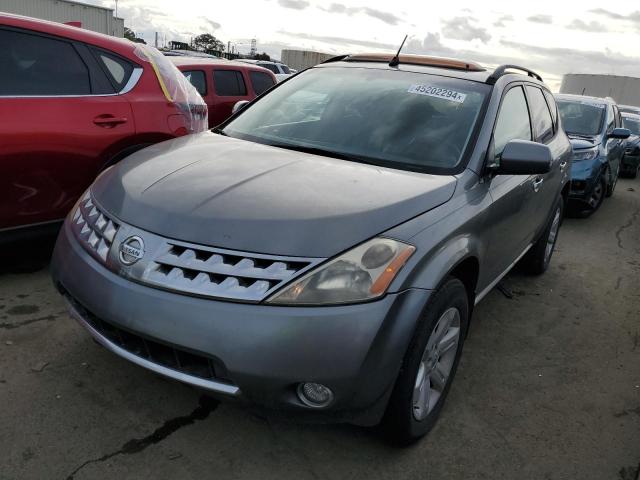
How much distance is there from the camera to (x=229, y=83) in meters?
8.55

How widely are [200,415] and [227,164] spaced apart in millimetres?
1118

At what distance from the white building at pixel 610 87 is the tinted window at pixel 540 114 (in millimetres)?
43426

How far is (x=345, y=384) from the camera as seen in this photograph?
1.90 m

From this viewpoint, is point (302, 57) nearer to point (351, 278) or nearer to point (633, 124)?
point (633, 124)

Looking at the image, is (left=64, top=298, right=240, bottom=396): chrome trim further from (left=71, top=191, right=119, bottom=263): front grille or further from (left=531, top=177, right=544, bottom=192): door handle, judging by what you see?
(left=531, top=177, right=544, bottom=192): door handle

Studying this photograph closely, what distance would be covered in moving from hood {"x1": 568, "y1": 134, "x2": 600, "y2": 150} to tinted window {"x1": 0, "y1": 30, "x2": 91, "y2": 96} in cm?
546

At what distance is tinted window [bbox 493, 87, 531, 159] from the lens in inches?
118

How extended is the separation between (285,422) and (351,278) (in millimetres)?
669

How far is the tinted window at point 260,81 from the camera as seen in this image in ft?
29.1

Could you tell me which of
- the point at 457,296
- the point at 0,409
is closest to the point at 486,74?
the point at 457,296

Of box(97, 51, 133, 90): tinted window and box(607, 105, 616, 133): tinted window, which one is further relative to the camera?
box(607, 105, 616, 133): tinted window

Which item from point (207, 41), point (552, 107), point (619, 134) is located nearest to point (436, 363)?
point (552, 107)

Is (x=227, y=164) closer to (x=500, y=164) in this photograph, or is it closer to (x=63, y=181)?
(x=500, y=164)

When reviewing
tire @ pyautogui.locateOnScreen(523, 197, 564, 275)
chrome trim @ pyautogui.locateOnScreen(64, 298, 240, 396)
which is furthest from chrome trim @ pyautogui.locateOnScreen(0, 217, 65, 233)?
tire @ pyautogui.locateOnScreen(523, 197, 564, 275)
